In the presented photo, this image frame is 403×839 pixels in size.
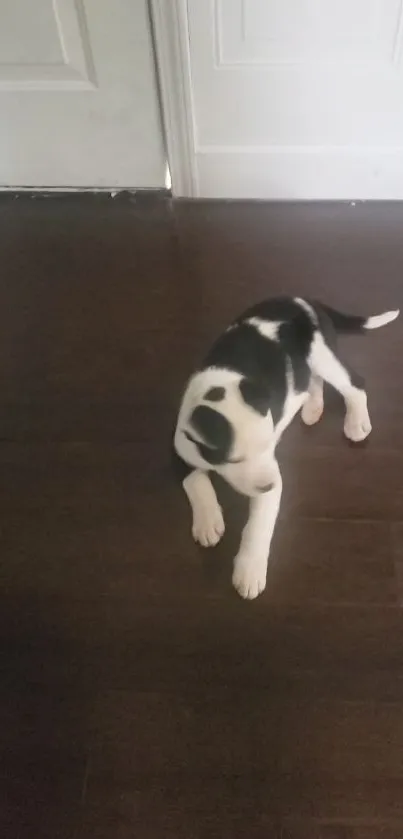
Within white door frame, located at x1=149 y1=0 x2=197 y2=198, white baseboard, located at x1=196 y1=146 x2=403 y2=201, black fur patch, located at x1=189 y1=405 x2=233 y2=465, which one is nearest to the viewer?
black fur patch, located at x1=189 y1=405 x2=233 y2=465

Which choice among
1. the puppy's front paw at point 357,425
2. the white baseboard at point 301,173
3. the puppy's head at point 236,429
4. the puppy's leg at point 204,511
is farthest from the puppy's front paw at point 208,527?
the white baseboard at point 301,173

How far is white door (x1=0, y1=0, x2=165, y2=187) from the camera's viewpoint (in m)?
1.70

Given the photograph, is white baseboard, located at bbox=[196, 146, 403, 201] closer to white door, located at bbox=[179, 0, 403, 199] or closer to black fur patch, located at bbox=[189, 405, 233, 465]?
white door, located at bbox=[179, 0, 403, 199]

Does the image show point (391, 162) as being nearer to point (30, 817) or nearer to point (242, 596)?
point (242, 596)

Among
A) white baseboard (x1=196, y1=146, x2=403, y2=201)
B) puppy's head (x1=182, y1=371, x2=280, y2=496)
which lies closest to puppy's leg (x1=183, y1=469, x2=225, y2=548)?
puppy's head (x1=182, y1=371, x2=280, y2=496)

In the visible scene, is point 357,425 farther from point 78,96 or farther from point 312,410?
point 78,96

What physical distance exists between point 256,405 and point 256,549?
0.31 m

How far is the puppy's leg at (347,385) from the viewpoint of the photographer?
1438mm

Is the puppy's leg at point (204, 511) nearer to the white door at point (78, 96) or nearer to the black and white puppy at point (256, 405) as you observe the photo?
the black and white puppy at point (256, 405)

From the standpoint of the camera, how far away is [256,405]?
1188 millimetres

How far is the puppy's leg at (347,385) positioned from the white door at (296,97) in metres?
0.64

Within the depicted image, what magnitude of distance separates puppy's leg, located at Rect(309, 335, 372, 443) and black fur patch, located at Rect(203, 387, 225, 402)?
298 mm

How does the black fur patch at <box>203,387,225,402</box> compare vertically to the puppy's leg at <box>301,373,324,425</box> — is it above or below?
above

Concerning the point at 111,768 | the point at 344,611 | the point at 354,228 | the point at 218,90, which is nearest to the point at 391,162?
the point at 354,228
